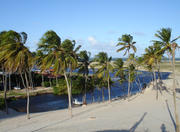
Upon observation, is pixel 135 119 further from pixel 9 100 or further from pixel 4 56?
pixel 9 100

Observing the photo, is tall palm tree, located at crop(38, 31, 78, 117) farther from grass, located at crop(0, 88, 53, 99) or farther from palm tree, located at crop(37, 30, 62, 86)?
grass, located at crop(0, 88, 53, 99)

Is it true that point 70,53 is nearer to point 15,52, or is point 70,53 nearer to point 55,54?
point 55,54

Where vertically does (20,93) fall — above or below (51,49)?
below

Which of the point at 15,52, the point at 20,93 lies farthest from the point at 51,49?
the point at 20,93

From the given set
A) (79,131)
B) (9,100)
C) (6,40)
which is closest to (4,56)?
(6,40)

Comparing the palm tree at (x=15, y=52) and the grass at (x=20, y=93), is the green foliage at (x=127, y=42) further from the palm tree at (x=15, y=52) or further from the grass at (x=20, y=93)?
the grass at (x=20, y=93)

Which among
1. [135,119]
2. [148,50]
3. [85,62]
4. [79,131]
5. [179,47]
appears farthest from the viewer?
[85,62]

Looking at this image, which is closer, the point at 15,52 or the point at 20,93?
the point at 15,52

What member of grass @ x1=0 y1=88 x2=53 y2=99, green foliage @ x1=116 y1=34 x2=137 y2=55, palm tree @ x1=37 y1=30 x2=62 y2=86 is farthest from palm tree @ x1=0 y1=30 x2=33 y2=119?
grass @ x1=0 y1=88 x2=53 y2=99

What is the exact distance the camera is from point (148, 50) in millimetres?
31109

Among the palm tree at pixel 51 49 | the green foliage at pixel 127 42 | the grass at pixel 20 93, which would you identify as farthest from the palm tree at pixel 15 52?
the grass at pixel 20 93

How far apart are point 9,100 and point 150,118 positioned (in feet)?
129

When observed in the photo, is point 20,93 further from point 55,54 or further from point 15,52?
point 55,54

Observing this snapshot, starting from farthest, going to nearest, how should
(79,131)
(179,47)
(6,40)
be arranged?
(6,40)
(179,47)
(79,131)
